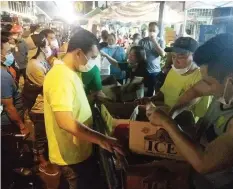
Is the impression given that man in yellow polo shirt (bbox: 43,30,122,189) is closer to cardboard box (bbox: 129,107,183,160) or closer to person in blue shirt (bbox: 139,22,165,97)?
cardboard box (bbox: 129,107,183,160)

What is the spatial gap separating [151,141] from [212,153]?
0.51m

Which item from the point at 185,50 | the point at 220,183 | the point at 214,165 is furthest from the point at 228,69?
the point at 185,50

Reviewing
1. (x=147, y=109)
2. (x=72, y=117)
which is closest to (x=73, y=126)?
(x=72, y=117)

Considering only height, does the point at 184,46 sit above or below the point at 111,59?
above

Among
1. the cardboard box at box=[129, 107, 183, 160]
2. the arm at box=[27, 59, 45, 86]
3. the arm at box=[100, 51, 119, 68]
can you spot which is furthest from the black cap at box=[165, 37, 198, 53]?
the arm at box=[100, 51, 119, 68]

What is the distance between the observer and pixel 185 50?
3.03 metres

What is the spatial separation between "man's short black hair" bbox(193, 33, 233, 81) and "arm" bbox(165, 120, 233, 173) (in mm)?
325

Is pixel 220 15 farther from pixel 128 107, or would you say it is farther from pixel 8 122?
pixel 8 122

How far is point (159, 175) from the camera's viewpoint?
1.54 m

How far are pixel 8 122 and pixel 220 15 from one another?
3810 mm

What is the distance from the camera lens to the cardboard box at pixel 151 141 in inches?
64.4

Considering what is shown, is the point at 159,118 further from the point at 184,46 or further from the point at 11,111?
the point at 11,111

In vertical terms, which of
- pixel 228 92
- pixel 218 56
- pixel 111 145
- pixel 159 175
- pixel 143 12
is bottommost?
pixel 159 175

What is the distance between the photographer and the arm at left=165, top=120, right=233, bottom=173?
46.6 inches
